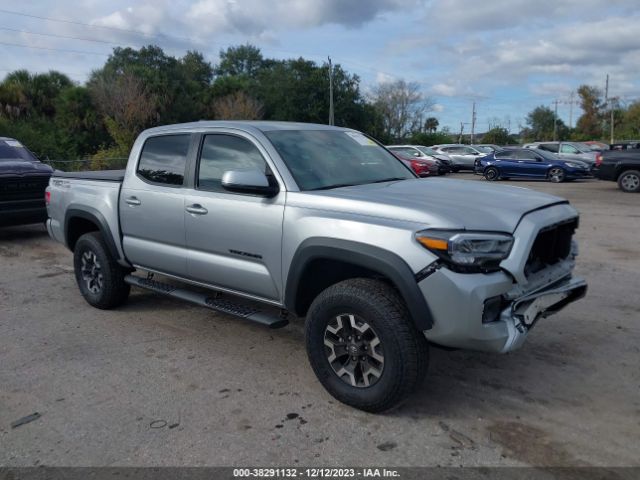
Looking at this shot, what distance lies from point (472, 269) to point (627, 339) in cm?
238

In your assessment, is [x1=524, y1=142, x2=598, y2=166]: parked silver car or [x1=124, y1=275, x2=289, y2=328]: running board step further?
[x1=524, y1=142, x2=598, y2=166]: parked silver car

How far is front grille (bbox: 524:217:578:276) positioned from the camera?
3.64 meters

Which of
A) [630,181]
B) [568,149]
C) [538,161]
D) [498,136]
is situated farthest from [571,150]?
[498,136]

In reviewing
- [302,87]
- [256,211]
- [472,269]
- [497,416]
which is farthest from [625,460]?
[302,87]

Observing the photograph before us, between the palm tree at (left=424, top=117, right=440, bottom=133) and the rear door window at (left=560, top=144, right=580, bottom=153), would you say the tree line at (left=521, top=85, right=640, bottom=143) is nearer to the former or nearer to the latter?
the palm tree at (left=424, top=117, right=440, bottom=133)

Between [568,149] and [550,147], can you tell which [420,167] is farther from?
[568,149]

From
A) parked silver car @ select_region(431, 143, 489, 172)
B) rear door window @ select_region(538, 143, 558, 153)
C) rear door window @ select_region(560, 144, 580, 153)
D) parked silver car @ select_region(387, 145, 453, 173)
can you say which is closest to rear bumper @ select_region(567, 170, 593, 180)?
rear door window @ select_region(560, 144, 580, 153)

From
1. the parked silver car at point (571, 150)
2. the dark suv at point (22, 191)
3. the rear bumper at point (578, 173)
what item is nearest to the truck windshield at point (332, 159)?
the dark suv at point (22, 191)

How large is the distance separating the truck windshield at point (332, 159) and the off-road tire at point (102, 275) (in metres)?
2.26

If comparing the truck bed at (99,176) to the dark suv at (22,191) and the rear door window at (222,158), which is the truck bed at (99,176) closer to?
the rear door window at (222,158)

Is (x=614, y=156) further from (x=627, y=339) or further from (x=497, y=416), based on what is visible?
(x=497, y=416)

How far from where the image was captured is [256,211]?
13.1 feet

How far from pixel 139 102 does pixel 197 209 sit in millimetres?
30741

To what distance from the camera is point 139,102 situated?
1283 inches
